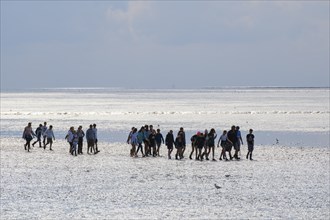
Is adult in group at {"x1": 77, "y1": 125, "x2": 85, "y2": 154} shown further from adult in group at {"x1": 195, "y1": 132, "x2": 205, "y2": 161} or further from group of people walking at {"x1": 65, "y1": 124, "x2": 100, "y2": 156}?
adult in group at {"x1": 195, "y1": 132, "x2": 205, "y2": 161}

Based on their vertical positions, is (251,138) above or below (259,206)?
above

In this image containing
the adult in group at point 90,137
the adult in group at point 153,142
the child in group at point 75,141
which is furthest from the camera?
the adult in group at point 90,137

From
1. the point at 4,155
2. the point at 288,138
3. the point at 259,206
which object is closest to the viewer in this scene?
the point at 259,206

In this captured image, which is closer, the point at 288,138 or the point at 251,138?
the point at 251,138

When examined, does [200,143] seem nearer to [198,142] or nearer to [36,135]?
[198,142]

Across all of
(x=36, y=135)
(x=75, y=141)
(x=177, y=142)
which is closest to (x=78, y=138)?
(x=75, y=141)

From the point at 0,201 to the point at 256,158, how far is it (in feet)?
50.0

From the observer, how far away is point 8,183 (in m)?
22.9

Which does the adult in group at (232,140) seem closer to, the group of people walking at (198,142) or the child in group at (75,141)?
the group of people walking at (198,142)

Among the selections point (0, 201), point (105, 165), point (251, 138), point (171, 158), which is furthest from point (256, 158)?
point (0, 201)

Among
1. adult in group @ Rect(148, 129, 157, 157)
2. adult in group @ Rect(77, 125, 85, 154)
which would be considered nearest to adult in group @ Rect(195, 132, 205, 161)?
adult in group @ Rect(148, 129, 157, 157)

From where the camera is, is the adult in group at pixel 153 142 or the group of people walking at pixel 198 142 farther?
the adult in group at pixel 153 142

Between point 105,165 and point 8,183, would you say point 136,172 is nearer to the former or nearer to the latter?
point 105,165

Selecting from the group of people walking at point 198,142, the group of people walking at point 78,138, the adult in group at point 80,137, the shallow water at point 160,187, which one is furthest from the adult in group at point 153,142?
the adult in group at point 80,137
